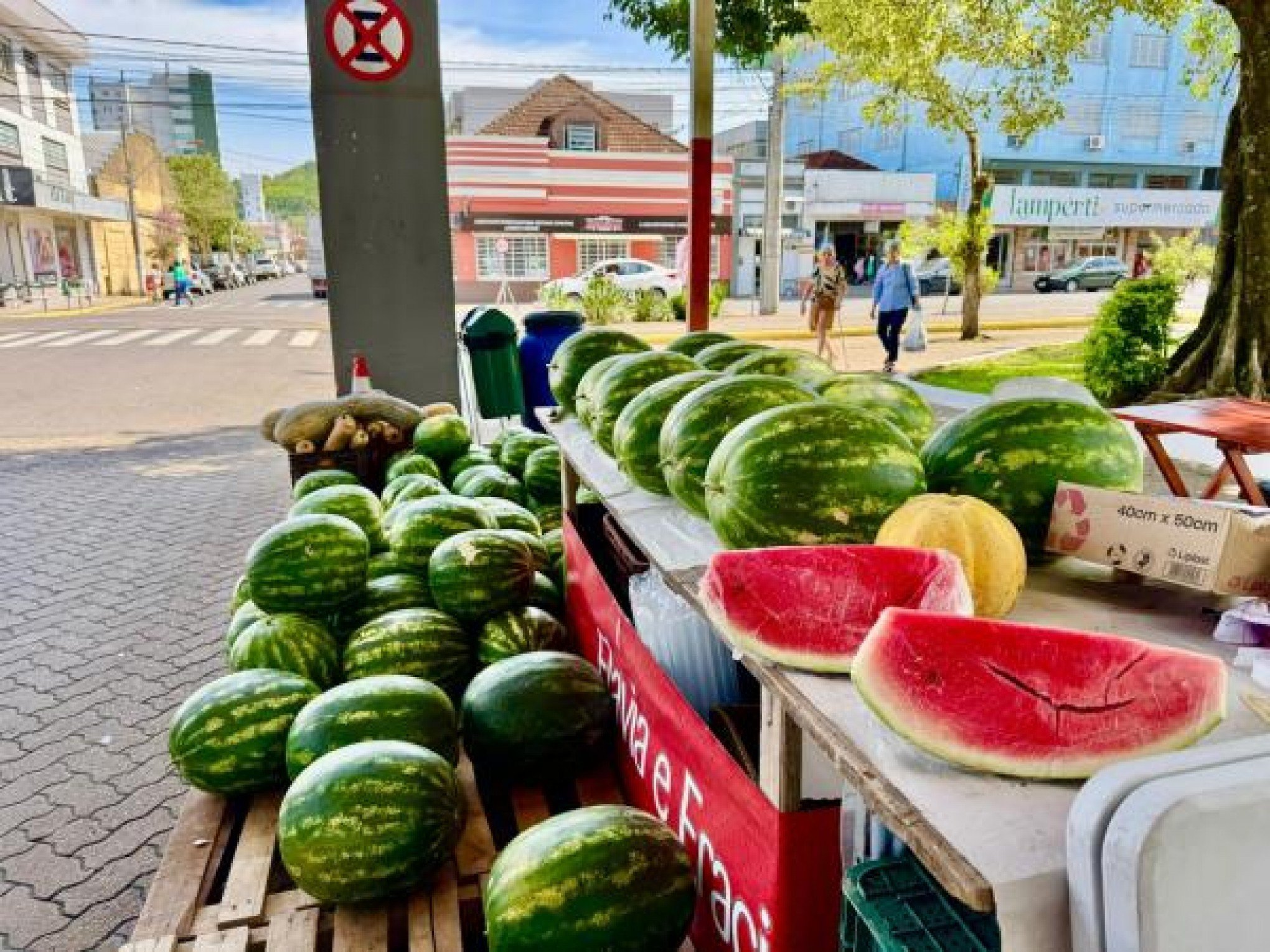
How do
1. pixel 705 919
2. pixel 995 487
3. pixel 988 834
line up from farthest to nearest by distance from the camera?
pixel 705 919
pixel 995 487
pixel 988 834

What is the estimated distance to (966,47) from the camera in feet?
52.2

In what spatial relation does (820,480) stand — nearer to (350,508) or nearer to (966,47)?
(350,508)

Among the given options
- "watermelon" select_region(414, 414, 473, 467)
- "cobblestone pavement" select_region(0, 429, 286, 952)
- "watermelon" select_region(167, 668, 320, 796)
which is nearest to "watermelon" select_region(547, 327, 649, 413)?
"watermelon" select_region(167, 668, 320, 796)

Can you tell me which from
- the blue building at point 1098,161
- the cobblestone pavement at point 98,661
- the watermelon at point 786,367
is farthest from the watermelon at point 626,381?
the blue building at point 1098,161

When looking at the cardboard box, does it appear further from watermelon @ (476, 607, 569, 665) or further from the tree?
the tree

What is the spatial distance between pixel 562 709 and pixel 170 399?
1276cm

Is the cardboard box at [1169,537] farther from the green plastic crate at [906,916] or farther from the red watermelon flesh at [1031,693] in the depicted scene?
the green plastic crate at [906,916]

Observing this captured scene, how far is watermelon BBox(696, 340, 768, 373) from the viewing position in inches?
116

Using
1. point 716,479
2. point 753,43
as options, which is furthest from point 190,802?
point 753,43

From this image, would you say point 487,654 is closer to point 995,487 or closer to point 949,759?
point 995,487

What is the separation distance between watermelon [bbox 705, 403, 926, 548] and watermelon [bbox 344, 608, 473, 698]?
154 cm

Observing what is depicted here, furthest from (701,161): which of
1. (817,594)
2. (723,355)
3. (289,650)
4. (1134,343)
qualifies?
(1134,343)

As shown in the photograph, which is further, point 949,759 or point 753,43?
point 753,43

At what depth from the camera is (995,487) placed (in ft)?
5.74
